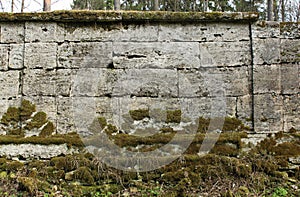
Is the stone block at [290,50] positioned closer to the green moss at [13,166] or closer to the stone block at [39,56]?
the stone block at [39,56]

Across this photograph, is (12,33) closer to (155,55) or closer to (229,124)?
(155,55)

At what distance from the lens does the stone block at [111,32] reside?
214 inches

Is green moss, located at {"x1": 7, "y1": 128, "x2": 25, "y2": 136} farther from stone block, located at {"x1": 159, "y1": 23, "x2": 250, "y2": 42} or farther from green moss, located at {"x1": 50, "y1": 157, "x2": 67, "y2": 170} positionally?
stone block, located at {"x1": 159, "y1": 23, "x2": 250, "y2": 42}

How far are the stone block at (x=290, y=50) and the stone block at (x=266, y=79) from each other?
0.68 ft

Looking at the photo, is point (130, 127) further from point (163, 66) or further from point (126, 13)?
point (126, 13)

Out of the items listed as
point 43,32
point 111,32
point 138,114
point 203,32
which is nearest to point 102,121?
point 138,114

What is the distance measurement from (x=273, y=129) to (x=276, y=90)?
569 millimetres

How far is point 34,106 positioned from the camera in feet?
17.3

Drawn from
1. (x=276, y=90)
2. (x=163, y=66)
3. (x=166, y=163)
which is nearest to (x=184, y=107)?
(x=163, y=66)

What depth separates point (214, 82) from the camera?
538cm

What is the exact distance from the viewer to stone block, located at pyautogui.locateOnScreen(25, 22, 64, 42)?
17.7 ft

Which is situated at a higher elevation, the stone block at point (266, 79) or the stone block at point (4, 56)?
the stone block at point (4, 56)

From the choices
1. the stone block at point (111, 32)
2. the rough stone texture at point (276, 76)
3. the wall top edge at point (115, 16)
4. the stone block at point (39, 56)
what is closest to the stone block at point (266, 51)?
the rough stone texture at point (276, 76)

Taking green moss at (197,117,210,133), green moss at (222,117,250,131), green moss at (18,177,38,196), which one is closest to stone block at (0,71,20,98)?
green moss at (18,177,38,196)
